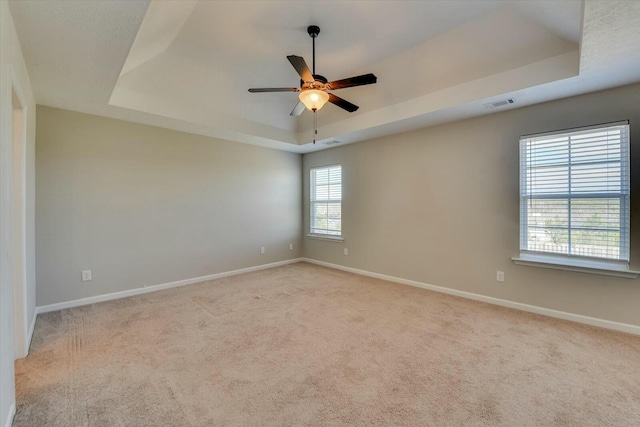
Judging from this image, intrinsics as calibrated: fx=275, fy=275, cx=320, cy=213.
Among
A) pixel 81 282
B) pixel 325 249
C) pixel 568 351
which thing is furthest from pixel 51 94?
pixel 568 351

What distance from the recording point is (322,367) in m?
2.14

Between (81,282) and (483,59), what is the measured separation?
5.40m

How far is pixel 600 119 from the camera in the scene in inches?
111

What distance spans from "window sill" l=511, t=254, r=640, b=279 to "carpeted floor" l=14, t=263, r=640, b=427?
58 cm

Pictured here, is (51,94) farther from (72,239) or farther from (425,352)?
(425,352)

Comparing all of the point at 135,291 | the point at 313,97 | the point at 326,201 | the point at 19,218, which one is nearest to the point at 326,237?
the point at 326,201

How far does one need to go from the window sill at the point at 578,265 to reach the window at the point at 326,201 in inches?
118

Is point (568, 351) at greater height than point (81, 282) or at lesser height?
lesser

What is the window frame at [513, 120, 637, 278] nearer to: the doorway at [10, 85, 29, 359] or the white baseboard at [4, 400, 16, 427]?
the white baseboard at [4, 400, 16, 427]

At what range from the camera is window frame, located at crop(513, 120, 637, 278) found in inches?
107

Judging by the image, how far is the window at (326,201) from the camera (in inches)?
215

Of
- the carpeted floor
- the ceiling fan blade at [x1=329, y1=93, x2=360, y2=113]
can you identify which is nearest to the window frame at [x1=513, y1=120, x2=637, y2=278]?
the carpeted floor

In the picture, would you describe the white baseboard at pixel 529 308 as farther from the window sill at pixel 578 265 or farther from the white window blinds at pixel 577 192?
the white window blinds at pixel 577 192

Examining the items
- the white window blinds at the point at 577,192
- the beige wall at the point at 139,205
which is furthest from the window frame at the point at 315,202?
the white window blinds at the point at 577,192
